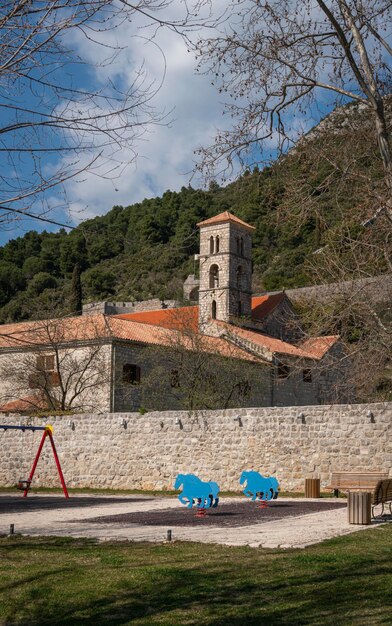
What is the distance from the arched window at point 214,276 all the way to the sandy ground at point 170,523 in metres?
32.2

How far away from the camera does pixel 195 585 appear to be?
6.59 meters

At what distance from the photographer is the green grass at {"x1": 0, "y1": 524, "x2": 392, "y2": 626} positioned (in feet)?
18.1

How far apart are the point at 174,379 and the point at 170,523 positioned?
20.7m

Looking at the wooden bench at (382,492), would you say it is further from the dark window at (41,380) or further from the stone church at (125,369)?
the dark window at (41,380)

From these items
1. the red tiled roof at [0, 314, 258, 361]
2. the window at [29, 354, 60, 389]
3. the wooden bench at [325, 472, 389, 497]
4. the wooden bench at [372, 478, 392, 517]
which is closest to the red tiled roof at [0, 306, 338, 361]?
the red tiled roof at [0, 314, 258, 361]

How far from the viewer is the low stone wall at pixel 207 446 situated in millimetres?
17875

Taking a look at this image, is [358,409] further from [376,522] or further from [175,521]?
[175,521]

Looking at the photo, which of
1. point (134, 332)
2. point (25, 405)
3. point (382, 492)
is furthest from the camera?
point (134, 332)

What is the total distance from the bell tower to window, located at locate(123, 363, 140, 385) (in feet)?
46.2

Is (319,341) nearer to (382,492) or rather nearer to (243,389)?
(382,492)

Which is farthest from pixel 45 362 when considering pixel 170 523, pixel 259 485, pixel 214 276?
pixel 170 523

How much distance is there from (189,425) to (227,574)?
13598 mm

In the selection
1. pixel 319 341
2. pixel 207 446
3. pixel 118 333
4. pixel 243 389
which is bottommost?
pixel 207 446

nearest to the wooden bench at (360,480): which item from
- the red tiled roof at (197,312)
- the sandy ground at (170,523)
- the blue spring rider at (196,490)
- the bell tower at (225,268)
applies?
the sandy ground at (170,523)
